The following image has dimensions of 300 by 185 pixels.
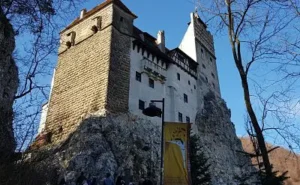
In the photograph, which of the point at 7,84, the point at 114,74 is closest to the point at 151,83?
the point at 114,74

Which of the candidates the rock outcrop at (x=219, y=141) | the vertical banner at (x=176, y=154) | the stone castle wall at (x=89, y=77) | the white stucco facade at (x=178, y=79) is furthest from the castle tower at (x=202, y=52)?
the vertical banner at (x=176, y=154)

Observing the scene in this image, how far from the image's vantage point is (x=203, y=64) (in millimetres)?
36031

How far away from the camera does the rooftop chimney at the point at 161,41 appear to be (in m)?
31.2

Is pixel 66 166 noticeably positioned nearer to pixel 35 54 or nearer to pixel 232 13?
pixel 35 54

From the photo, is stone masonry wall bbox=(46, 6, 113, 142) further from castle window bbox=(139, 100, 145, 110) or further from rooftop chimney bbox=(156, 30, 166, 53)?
rooftop chimney bbox=(156, 30, 166, 53)

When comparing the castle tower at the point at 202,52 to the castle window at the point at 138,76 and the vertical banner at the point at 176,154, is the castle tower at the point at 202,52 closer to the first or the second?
the castle window at the point at 138,76

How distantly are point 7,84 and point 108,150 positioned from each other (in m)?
12.4

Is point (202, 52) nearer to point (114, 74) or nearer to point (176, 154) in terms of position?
point (114, 74)

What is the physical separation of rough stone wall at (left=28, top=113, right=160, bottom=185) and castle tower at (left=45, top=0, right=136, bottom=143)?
1.18 m

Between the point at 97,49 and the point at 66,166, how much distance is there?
33.4ft

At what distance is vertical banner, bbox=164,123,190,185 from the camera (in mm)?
7723

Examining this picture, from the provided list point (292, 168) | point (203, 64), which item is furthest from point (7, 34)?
point (292, 168)

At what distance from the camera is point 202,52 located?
37.3 m

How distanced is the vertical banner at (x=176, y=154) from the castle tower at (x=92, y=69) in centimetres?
1491
